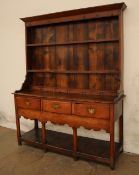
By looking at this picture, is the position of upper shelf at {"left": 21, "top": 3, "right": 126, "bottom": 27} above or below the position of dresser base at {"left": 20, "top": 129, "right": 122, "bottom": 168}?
above

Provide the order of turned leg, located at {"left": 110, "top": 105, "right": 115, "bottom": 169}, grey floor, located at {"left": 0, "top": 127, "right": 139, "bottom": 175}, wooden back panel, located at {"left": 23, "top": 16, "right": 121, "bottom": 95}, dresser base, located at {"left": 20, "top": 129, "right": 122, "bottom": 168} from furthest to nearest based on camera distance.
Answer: wooden back panel, located at {"left": 23, "top": 16, "right": 121, "bottom": 95} → dresser base, located at {"left": 20, "top": 129, "right": 122, "bottom": 168} → grey floor, located at {"left": 0, "top": 127, "right": 139, "bottom": 175} → turned leg, located at {"left": 110, "top": 105, "right": 115, "bottom": 169}

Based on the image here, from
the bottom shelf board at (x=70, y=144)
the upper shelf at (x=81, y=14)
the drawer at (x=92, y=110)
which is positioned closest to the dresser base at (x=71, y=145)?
the bottom shelf board at (x=70, y=144)

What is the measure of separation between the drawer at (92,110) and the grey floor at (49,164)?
2.07 feet

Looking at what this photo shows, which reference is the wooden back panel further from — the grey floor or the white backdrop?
the grey floor

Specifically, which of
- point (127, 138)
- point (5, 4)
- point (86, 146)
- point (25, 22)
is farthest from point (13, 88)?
point (127, 138)

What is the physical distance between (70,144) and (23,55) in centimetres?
162

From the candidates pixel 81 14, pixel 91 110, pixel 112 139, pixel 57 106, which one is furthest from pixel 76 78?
pixel 112 139

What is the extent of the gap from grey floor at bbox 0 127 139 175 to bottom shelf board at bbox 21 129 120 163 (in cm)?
11

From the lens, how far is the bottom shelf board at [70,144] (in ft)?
8.63

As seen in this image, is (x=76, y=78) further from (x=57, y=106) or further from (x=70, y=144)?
(x=70, y=144)

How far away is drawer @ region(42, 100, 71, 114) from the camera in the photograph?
2.65 meters

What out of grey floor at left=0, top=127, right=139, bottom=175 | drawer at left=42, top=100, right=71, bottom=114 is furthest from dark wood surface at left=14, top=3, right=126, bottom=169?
grey floor at left=0, top=127, right=139, bottom=175

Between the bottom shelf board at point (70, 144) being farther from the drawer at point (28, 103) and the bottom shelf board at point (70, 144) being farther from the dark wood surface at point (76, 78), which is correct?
the drawer at point (28, 103)

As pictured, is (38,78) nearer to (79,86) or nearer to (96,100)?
(79,86)
